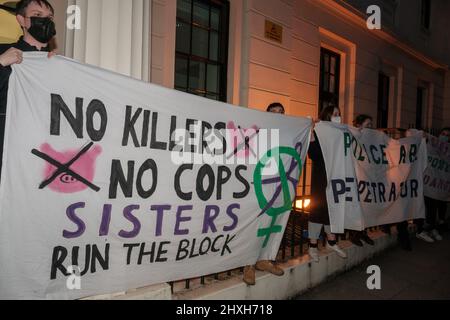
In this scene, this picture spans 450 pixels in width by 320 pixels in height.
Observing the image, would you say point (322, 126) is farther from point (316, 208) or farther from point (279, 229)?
point (279, 229)

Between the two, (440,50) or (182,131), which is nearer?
(182,131)

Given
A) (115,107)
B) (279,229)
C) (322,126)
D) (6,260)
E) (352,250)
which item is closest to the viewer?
(6,260)

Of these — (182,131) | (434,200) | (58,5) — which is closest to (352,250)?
(434,200)

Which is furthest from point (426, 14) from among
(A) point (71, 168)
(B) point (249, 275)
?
(A) point (71, 168)

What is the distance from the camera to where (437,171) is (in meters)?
5.74

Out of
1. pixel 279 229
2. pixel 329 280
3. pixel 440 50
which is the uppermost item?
pixel 440 50

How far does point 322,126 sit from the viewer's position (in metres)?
3.82

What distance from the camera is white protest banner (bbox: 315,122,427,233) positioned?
151 inches

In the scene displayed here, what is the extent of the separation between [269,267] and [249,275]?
270mm

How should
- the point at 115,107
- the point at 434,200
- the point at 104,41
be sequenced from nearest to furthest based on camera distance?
the point at 115,107, the point at 104,41, the point at 434,200

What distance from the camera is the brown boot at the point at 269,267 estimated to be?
128 inches

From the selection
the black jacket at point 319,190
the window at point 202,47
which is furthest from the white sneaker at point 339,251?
the window at point 202,47

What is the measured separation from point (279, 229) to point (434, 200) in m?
3.79

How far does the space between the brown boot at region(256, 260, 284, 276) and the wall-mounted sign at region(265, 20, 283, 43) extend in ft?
13.1
